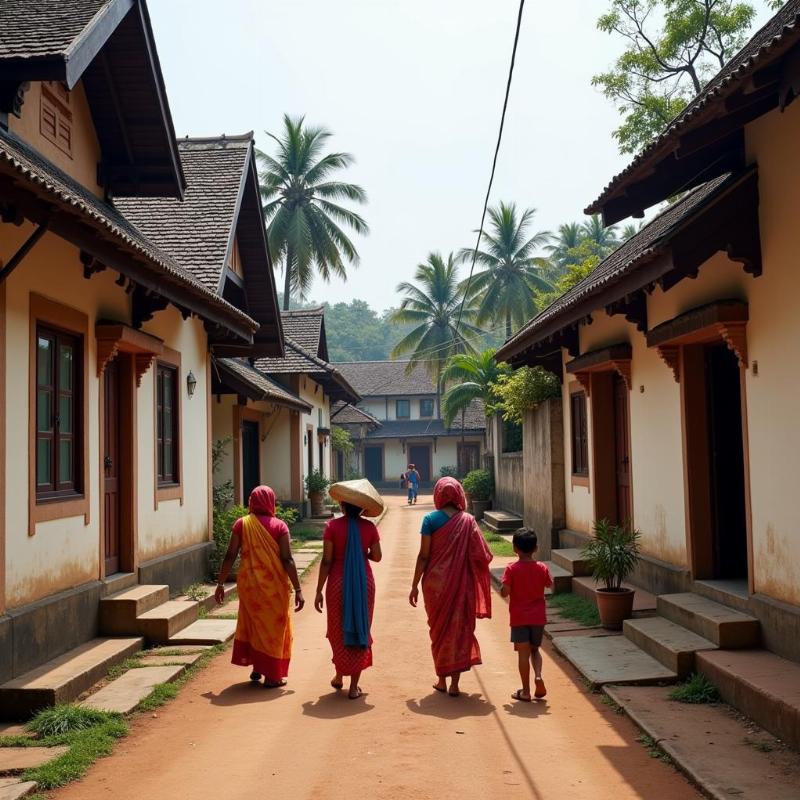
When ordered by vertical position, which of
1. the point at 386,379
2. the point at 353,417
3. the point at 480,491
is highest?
the point at 386,379

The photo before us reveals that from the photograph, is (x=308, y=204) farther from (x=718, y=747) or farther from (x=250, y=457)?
(x=718, y=747)

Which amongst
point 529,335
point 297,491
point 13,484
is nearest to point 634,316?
point 529,335

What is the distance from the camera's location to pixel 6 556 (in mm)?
6480

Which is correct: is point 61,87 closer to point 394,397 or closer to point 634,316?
point 634,316

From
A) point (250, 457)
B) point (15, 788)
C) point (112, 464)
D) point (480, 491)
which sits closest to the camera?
point (15, 788)

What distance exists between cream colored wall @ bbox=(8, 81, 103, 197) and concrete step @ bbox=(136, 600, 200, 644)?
4.37 metres

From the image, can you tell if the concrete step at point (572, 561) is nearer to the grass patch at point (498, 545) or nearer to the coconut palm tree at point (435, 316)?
the grass patch at point (498, 545)

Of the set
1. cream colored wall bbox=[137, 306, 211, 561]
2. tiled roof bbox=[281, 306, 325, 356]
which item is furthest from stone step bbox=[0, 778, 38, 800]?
tiled roof bbox=[281, 306, 325, 356]

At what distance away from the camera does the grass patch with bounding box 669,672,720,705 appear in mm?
6316

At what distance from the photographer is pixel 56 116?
9078 mm

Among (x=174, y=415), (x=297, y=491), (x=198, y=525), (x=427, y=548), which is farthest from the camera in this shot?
(x=297, y=491)

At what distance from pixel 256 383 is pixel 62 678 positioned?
11112 millimetres

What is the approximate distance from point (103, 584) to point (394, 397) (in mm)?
39768

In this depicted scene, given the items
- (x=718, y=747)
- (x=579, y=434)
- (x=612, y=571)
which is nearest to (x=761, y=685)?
(x=718, y=747)
